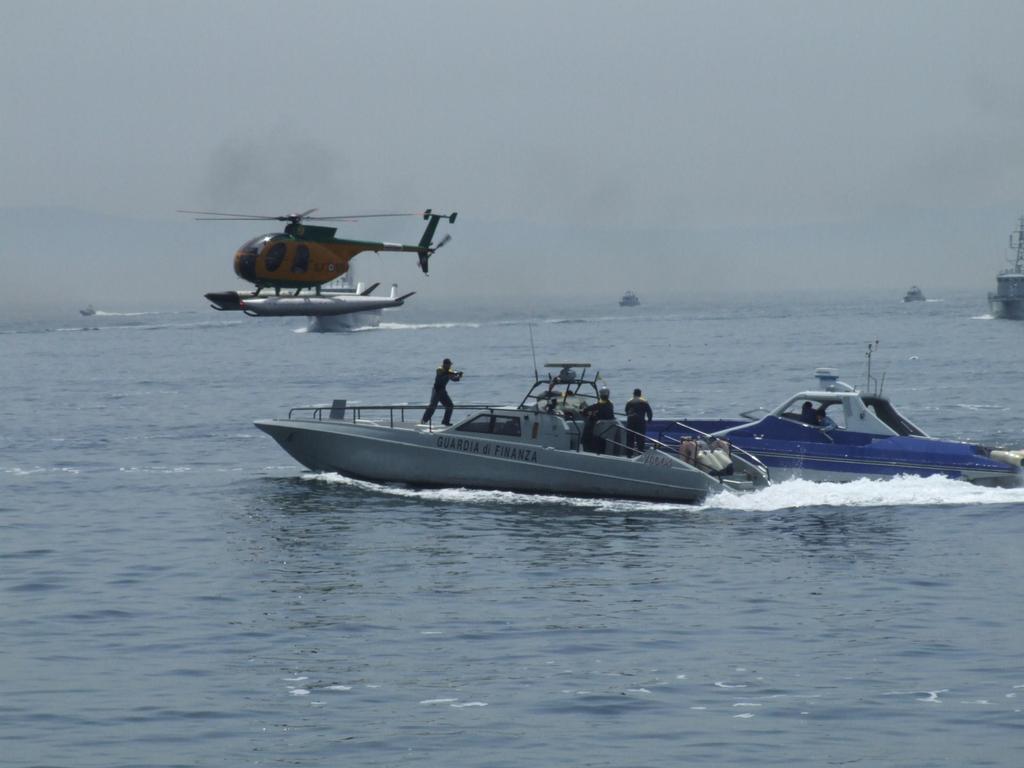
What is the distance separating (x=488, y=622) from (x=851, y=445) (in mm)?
13907

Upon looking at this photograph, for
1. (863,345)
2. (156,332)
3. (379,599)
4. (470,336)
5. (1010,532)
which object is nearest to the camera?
(379,599)


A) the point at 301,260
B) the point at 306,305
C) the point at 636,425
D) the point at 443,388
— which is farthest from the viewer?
the point at 301,260

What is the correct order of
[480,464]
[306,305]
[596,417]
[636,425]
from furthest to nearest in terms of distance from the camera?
[306,305] < [480,464] < [636,425] < [596,417]

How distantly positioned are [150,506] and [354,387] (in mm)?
44670

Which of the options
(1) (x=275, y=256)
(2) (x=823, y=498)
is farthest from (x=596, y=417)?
(1) (x=275, y=256)

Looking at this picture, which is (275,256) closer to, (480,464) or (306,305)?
(306,305)

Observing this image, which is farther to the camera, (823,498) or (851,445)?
(851,445)

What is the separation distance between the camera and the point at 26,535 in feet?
97.7

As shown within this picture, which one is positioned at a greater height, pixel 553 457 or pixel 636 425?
pixel 636 425

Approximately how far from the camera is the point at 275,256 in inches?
1746

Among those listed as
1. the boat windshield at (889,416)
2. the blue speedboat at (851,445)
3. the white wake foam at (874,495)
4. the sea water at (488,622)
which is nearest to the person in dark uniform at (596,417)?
the sea water at (488,622)

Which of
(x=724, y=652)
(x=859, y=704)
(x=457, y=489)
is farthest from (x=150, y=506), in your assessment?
(x=859, y=704)

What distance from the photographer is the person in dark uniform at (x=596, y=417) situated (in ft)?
105

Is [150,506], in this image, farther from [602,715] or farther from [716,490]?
[602,715]
